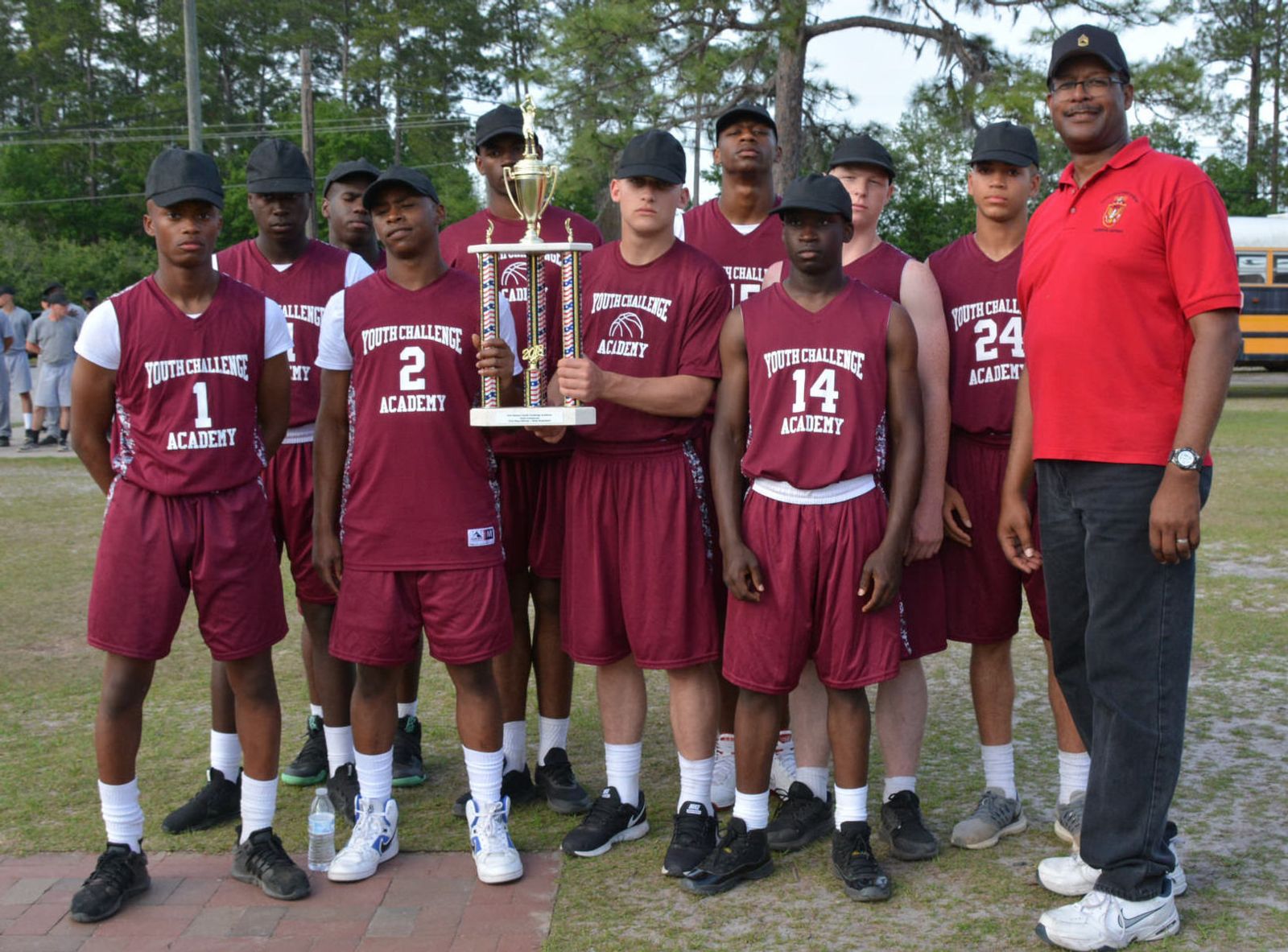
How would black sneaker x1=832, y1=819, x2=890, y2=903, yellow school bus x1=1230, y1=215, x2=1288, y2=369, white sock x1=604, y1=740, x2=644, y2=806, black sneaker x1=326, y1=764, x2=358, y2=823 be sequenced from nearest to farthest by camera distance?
1. black sneaker x1=832, y1=819, x2=890, y2=903
2. white sock x1=604, y1=740, x2=644, y2=806
3. black sneaker x1=326, y1=764, x2=358, y2=823
4. yellow school bus x1=1230, y1=215, x2=1288, y2=369

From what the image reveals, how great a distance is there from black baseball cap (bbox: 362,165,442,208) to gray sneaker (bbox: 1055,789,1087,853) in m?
3.17

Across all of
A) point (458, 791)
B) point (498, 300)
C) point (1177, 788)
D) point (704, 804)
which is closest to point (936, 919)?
point (704, 804)

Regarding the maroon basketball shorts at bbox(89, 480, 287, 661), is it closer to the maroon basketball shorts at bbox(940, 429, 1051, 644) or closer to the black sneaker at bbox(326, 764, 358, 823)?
the black sneaker at bbox(326, 764, 358, 823)

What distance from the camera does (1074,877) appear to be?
4391mm

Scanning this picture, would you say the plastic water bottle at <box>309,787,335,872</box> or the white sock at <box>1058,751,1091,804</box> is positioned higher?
the white sock at <box>1058,751,1091,804</box>

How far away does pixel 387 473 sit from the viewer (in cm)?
472

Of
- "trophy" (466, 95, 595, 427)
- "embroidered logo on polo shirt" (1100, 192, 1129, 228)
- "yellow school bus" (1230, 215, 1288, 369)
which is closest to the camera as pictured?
"embroidered logo on polo shirt" (1100, 192, 1129, 228)

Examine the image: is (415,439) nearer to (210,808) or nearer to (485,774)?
(485,774)

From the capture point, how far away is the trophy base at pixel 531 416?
15.0 feet

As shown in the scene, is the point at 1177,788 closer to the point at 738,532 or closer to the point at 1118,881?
the point at 1118,881

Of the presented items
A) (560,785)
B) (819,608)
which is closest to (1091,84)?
(819,608)

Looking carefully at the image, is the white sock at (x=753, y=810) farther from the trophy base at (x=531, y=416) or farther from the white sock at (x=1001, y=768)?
Answer: the trophy base at (x=531, y=416)

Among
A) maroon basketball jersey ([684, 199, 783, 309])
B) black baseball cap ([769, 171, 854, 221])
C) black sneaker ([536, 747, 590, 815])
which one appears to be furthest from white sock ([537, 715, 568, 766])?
black baseball cap ([769, 171, 854, 221])

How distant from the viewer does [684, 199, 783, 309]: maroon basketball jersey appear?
5492 mm
